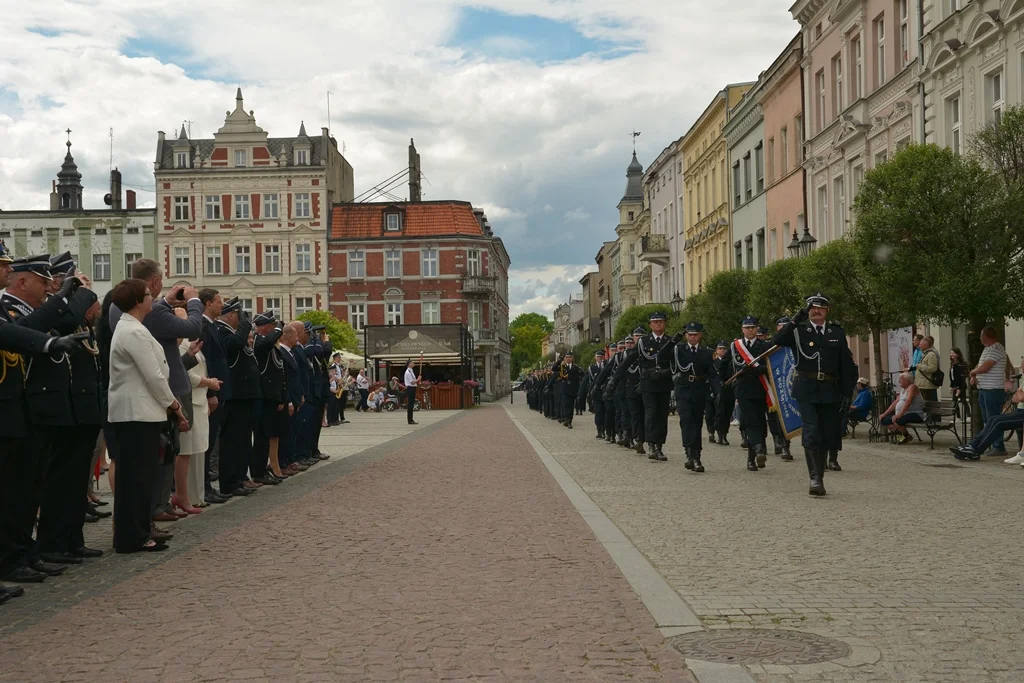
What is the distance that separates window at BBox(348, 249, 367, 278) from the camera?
80.4 metres

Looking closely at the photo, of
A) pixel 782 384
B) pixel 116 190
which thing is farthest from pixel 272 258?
pixel 782 384

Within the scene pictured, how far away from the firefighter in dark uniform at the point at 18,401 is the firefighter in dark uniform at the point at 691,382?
9218mm

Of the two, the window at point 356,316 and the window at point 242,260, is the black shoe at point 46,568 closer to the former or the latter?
the window at point 242,260

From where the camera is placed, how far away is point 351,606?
6734 millimetres

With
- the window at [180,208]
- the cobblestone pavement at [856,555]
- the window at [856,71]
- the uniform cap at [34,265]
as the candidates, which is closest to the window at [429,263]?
the window at [180,208]

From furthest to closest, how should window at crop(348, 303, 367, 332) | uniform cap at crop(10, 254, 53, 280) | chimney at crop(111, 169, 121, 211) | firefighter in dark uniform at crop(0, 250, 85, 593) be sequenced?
chimney at crop(111, 169, 121, 211)
window at crop(348, 303, 367, 332)
uniform cap at crop(10, 254, 53, 280)
firefighter in dark uniform at crop(0, 250, 85, 593)

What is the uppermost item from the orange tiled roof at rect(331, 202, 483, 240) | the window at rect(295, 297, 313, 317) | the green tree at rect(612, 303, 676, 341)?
the orange tiled roof at rect(331, 202, 483, 240)

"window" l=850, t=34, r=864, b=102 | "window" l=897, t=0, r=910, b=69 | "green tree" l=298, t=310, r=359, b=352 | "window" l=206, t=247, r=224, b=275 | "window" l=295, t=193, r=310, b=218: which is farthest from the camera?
"window" l=206, t=247, r=224, b=275

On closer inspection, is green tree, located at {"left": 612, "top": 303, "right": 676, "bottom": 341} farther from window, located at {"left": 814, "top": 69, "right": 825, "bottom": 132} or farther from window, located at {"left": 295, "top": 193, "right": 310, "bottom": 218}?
window, located at {"left": 295, "top": 193, "right": 310, "bottom": 218}

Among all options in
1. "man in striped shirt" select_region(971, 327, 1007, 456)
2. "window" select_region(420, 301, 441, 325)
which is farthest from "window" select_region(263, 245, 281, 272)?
"man in striped shirt" select_region(971, 327, 1007, 456)

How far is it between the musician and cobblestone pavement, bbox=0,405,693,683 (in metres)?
1.41

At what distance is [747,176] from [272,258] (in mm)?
38785

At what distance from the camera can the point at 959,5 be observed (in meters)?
26.9

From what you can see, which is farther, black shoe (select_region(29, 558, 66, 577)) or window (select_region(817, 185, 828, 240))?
window (select_region(817, 185, 828, 240))
